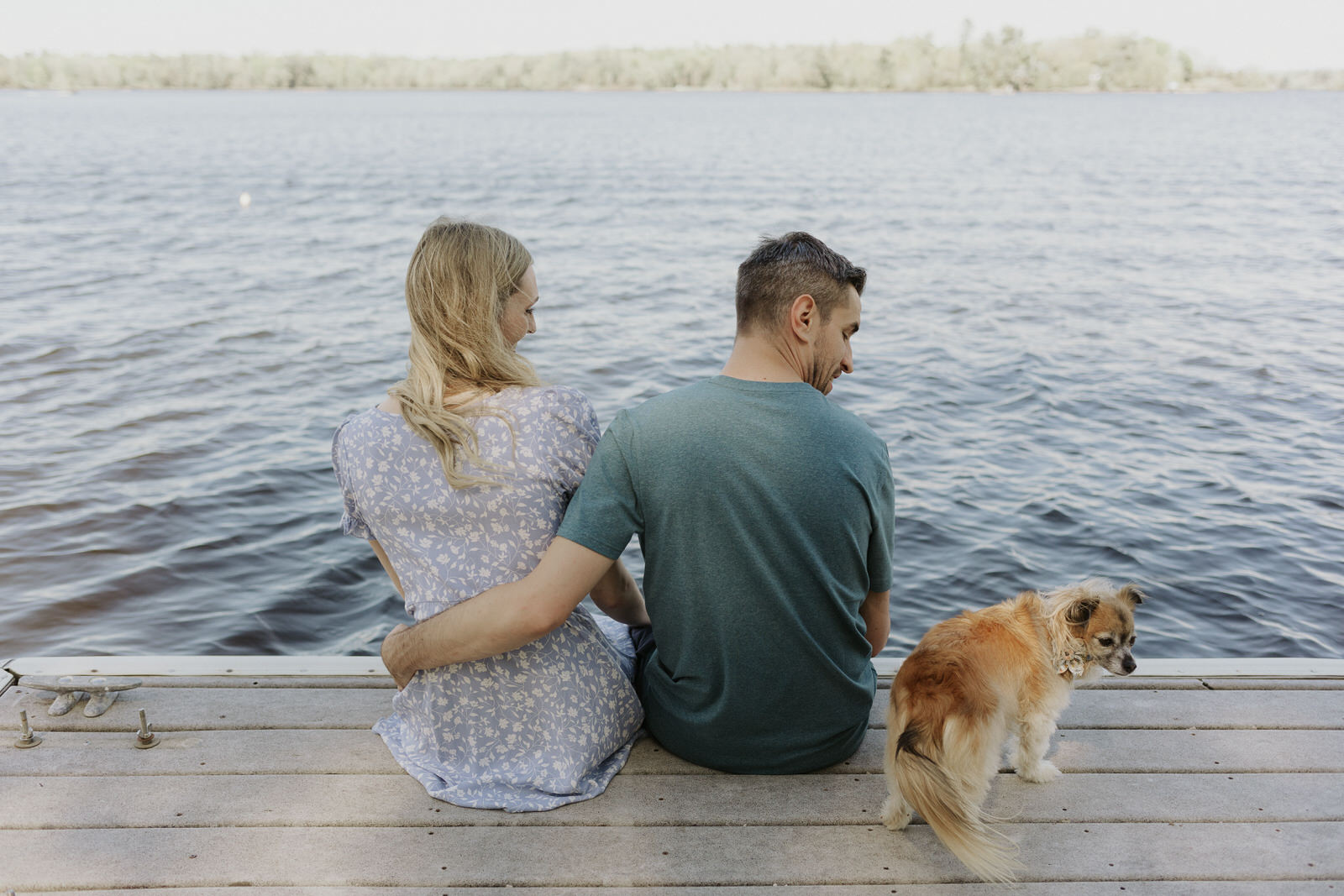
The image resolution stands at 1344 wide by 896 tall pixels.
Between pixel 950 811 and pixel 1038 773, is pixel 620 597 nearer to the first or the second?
pixel 950 811

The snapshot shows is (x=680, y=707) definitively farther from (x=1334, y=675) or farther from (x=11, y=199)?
(x=11, y=199)

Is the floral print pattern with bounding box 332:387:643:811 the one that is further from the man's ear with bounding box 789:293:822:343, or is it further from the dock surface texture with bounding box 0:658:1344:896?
the man's ear with bounding box 789:293:822:343

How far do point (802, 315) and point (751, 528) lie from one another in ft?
1.69

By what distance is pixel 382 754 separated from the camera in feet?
8.97

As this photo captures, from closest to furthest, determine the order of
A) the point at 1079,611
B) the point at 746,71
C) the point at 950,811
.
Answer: the point at 950,811 < the point at 1079,611 < the point at 746,71

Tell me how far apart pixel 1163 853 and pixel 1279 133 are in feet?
157

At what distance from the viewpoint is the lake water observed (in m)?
5.89

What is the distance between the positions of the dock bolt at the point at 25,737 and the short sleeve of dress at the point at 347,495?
3.35 feet

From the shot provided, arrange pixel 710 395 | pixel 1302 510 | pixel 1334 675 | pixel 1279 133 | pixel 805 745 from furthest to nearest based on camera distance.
→ pixel 1279 133 → pixel 1302 510 → pixel 1334 675 → pixel 805 745 → pixel 710 395

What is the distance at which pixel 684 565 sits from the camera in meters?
2.36

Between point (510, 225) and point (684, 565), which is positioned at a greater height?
point (684, 565)

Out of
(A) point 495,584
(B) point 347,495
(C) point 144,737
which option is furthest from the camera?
(C) point 144,737

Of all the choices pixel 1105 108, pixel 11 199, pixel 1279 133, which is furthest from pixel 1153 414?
pixel 1105 108

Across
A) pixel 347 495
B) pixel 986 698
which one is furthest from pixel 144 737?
pixel 986 698
